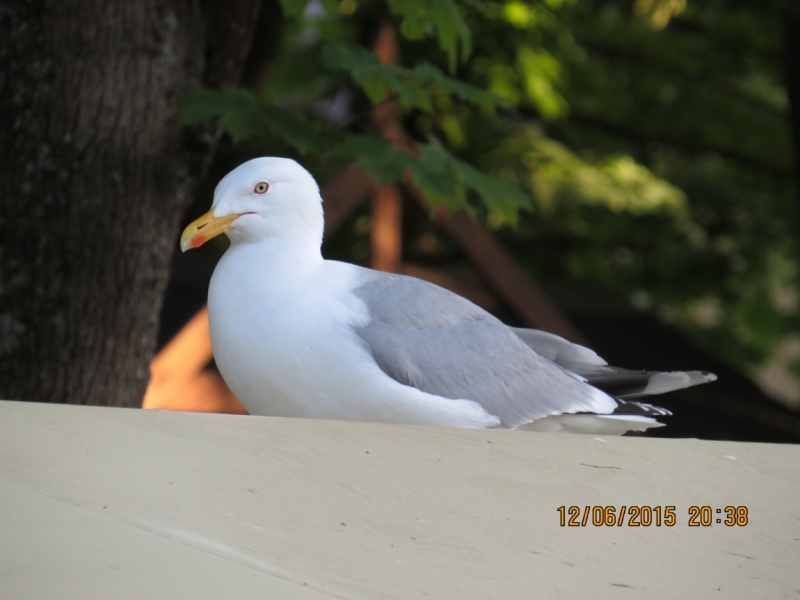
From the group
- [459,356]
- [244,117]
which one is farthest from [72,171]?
[459,356]

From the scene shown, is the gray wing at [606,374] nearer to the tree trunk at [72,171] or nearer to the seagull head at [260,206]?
the seagull head at [260,206]

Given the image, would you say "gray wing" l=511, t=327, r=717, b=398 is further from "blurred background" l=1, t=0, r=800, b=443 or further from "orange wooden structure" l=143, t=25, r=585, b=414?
"blurred background" l=1, t=0, r=800, b=443

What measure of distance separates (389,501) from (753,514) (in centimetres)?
71

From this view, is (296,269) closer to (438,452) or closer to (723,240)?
(438,452)

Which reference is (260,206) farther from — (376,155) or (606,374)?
(606,374)

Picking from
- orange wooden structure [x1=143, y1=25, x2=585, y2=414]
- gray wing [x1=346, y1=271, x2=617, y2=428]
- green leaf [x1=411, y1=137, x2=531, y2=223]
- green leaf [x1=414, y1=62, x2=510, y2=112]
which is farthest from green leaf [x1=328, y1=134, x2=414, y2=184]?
orange wooden structure [x1=143, y1=25, x2=585, y2=414]

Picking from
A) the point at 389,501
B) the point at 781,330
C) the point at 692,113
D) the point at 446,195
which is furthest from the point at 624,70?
the point at 389,501

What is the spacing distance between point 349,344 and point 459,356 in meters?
0.29

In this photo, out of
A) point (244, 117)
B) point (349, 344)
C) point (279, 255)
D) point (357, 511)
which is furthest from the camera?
point (244, 117)

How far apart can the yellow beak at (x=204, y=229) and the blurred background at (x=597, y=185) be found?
5.85 ft

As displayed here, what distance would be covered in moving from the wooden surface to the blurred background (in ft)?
8.04

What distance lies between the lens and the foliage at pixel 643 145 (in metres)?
6.59

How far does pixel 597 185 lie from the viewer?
23.9 feet
